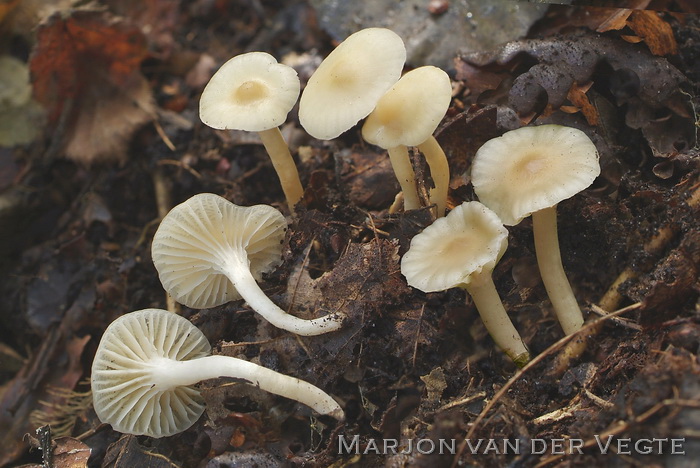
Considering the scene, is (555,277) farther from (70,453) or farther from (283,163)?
(70,453)

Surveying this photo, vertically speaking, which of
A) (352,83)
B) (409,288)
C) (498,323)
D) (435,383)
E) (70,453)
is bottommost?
(70,453)

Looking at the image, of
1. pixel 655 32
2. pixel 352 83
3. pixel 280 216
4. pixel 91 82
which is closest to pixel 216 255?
pixel 280 216

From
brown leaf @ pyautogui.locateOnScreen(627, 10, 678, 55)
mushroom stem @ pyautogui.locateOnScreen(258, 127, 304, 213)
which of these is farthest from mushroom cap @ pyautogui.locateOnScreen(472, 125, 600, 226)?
mushroom stem @ pyautogui.locateOnScreen(258, 127, 304, 213)

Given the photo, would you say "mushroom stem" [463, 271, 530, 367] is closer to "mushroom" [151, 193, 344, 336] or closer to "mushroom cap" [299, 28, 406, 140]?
"mushroom" [151, 193, 344, 336]

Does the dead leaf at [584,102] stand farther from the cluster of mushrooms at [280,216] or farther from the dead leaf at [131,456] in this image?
the dead leaf at [131,456]

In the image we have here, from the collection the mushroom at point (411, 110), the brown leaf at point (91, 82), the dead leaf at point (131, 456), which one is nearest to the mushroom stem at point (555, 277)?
the mushroom at point (411, 110)

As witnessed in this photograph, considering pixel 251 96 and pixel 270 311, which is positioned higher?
pixel 251 96
